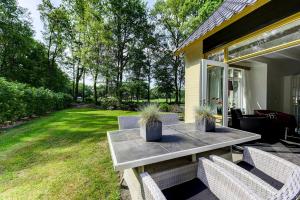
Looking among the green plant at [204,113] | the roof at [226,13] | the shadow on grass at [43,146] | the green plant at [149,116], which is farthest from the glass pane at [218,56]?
the shadow on grass at [43,146]

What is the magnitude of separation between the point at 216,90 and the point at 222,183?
3614mm

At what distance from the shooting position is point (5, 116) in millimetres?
6508

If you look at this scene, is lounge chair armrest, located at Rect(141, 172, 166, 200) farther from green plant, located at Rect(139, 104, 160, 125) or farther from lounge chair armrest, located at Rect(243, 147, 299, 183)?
lounge chair armrest, located at Rect(243, 147, 299, 183)

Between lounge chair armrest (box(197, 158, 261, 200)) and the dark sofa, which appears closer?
lounge chair armrest (box(197, 158, 261, 200))

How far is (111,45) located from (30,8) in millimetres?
8869

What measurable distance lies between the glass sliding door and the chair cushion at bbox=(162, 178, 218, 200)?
8.47ft

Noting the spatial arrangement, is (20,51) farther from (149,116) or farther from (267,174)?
(267,174)

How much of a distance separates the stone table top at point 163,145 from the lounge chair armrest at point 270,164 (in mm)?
236

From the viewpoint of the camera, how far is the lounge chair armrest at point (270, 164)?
66.0 inches

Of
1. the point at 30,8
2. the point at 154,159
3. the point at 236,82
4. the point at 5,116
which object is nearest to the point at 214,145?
the point at 154,159

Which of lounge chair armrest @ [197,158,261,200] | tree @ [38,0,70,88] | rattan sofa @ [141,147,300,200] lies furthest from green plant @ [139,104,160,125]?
tree @ [38,0,70,88]

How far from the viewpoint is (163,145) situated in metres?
2.00

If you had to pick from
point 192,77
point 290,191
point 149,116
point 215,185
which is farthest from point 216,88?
point 290,191

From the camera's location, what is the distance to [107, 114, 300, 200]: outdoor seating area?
1.36m
